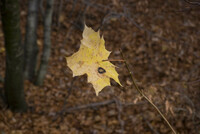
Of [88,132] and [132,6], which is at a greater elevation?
[132,6]

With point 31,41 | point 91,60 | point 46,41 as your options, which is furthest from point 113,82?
point 91,60

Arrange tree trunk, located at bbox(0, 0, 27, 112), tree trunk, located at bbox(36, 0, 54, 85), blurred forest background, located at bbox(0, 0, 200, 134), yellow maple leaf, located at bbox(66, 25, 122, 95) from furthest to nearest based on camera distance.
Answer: tree trunk, located at bbox(36, 0, 54, 85) < blurred forest background, located at bbox(0, 0, 200, 134) < tree trunk, located at bbox(0, 0, 27, 112) < yellow maple leaf, located at bbox(66, 25, 122, 95)

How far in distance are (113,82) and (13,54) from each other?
1624mm

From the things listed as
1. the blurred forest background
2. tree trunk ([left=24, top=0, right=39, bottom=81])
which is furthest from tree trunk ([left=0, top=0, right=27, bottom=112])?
tree trunk ([left=24, top=0, right=39, bottom=81])

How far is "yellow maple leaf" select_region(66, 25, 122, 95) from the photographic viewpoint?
121 cm

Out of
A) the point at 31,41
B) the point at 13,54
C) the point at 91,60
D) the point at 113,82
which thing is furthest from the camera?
the point at 31,41

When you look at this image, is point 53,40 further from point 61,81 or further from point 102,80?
point 102,80

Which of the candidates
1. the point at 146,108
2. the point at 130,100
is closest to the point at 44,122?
the point at 130,100

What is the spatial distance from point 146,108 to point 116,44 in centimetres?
199

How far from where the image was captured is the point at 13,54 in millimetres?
2520

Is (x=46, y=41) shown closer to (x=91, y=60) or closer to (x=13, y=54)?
(x=13, y=54)

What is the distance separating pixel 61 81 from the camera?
13.9 feet

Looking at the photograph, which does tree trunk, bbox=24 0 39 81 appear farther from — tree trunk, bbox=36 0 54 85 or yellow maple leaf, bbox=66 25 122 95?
yellow maple leaf, bbox=66 25 122 95

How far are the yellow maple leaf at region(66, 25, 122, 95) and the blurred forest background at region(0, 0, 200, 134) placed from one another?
2.35 feet
